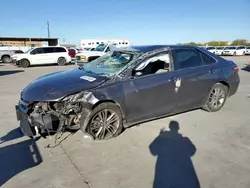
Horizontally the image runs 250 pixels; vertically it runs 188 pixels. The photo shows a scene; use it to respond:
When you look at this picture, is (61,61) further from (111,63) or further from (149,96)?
(149,96)

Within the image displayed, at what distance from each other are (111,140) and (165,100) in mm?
1279

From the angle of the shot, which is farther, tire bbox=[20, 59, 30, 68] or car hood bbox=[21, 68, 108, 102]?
tire bbox=[20, 59, 30, 68]

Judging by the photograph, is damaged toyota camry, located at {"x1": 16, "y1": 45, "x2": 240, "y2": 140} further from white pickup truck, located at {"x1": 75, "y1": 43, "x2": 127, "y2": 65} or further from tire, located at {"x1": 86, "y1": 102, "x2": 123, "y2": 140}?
white pickup truck, located at {"x1": 75, "y1": 43, "x2": 127, "y2": 65}

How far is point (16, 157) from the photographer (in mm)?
3420

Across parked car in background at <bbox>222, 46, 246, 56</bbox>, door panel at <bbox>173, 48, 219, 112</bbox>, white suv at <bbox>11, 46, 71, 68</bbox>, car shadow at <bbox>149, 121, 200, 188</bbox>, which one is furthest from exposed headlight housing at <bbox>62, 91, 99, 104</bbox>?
parked car in background at <bbox>222, 46, 246, 56</bbox>

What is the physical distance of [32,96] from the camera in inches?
149

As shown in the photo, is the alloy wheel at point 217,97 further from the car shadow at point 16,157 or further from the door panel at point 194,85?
the car shadow at point 16,157

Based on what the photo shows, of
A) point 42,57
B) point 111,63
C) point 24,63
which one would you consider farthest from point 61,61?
point 111,63

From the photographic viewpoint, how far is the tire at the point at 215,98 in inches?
209

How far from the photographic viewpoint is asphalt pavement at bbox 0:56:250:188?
9.39 feet

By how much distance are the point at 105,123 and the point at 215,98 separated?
2.89 metres

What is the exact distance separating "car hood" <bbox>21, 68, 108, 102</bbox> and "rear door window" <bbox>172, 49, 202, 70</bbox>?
5.14 ft

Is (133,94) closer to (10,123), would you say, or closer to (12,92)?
(10,123)

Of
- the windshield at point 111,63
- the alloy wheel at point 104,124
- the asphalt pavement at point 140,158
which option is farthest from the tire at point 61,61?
the alloy wheel at point 104,124
